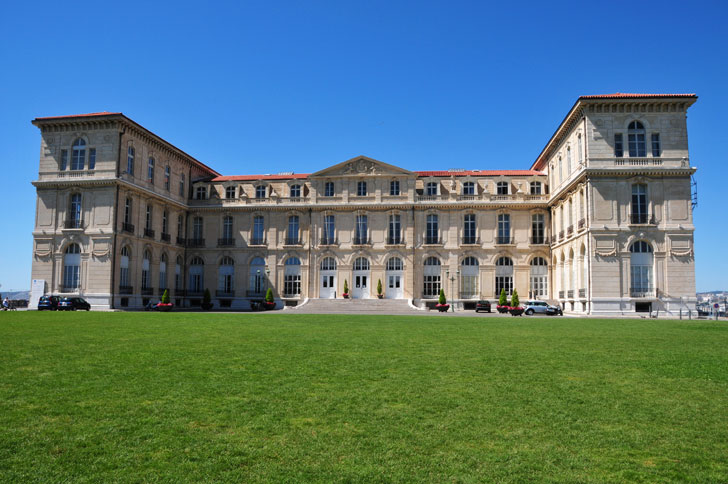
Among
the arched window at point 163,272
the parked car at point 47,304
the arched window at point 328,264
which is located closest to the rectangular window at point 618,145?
the arched window at point 328,264

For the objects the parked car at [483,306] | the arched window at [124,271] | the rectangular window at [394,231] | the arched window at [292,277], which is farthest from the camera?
the arched window at [292,277]

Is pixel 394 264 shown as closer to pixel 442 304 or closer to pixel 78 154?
pixel 442 304

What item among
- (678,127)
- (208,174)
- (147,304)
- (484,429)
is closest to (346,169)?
(208,174)

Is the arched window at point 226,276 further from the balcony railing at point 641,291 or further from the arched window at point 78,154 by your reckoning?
the balcony railing at point 641,291

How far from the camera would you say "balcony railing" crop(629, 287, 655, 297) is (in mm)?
35594

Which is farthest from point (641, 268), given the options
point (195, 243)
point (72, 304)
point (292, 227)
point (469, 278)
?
point (72, 304)

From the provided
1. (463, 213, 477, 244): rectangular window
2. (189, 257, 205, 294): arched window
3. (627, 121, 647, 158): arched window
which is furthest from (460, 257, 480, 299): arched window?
(189, 257, 205, 294): arched window

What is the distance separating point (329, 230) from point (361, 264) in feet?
14.4

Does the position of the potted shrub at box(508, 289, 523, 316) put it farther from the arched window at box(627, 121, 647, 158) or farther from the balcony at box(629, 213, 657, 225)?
the arched window at box(627, 121, 647, 158)

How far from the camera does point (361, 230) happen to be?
160ft

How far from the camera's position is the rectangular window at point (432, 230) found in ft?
157

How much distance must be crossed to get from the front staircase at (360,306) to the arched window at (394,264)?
343cm

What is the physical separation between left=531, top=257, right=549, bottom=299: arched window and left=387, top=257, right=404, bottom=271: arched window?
11802mm

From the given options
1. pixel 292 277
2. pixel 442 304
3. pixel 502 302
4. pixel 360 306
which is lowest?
pixel 360 306
